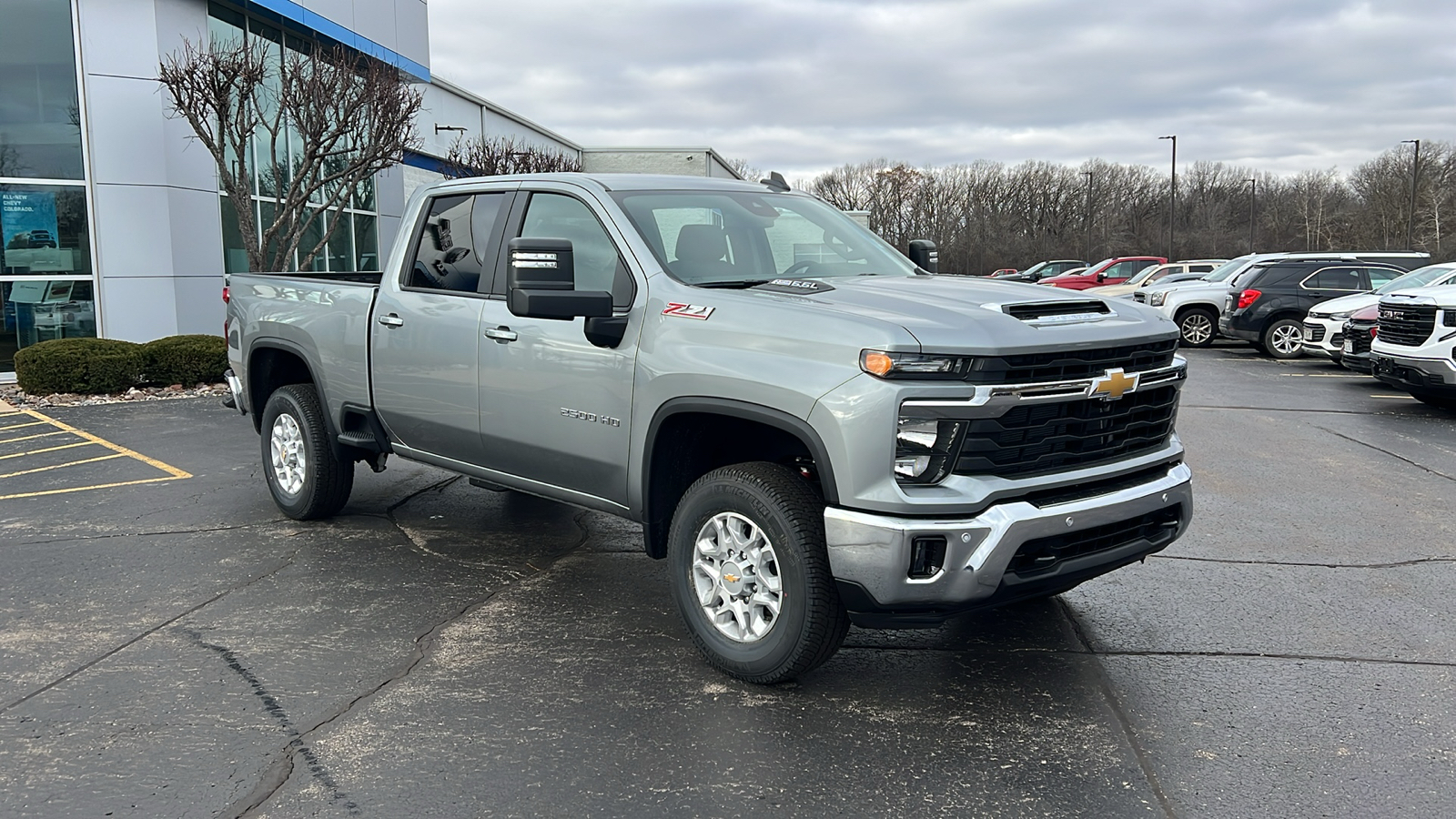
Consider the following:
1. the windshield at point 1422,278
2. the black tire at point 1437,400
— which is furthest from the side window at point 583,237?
the windshield at point 1422,278

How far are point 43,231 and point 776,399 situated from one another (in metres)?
14.5

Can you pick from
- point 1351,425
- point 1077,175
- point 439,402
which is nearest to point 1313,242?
point 1077,175

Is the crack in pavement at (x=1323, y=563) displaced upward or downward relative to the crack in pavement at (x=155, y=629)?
downward

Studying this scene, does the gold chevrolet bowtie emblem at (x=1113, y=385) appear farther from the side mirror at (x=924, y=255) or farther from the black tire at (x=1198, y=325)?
the black tire at (x=1198, y=325)

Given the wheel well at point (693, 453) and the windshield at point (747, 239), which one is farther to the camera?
Result: the windshield at point (747, 239)

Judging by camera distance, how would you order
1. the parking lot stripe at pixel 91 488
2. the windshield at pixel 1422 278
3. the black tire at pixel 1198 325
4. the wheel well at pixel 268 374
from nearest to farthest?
the wheel well at pixel 268 374, the parking lot stripe at pixel 91 488, the windshield at pixel 1422 278, the black tire at pixel 1198 325

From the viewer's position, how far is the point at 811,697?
405 cm

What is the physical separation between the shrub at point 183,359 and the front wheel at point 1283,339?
53.7ft

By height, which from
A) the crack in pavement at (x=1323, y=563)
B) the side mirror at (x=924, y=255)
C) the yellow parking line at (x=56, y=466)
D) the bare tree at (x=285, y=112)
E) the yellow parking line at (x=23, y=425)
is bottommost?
the crack in pavement at (x=1323, y=563)

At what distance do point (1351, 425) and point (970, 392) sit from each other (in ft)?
29.5

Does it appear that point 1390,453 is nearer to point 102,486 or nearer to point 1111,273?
point 102,486

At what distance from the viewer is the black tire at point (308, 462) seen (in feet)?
21.1

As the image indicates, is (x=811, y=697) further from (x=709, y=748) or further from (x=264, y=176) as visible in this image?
(x=264, y=176)

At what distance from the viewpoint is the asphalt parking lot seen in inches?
132
